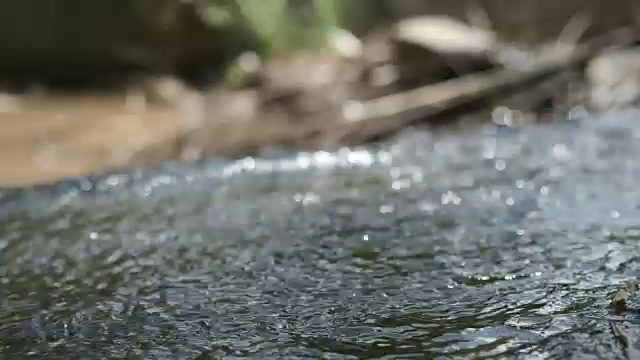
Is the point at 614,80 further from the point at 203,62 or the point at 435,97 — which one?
the point at 203,62

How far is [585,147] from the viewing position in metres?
2.60

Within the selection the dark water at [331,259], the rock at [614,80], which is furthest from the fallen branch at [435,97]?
the dark water at [331,259]

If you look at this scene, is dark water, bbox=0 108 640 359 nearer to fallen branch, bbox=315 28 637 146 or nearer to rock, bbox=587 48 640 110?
fallen branch, bbox=315 28 637 146

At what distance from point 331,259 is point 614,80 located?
2.44m

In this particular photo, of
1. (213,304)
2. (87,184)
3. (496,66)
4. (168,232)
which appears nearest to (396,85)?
(496,66)

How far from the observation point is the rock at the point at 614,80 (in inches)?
135

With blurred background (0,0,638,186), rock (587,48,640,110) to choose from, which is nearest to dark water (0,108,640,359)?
rock (587,48,640,110)

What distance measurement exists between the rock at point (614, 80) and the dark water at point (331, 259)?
858 mm

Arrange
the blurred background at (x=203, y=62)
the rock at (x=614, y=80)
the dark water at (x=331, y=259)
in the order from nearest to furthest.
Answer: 1. the dark water at (x=331, y=259)
2. the rock at (x=614, y=80)
3. the blurred background at (x=203, y=62)

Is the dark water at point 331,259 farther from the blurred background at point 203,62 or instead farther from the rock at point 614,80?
the blurred background at point 203,62

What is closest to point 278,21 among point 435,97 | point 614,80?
point 435,97

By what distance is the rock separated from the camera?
3424 millimetres

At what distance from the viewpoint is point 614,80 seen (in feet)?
11.6

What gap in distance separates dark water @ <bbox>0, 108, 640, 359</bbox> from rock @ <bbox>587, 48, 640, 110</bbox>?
858 millimetres
